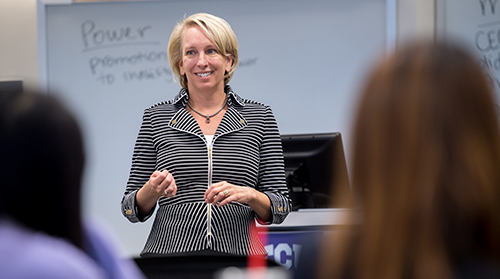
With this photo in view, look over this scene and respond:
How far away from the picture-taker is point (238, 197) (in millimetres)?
1390

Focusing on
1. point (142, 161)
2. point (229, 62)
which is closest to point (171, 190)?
point (142, 161)

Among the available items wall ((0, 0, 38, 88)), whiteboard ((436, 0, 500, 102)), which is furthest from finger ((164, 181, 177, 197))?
wall ((0, 0, 38, 88))

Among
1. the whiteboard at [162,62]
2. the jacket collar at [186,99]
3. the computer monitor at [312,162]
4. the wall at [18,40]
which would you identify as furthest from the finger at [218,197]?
the wall at [18,40]

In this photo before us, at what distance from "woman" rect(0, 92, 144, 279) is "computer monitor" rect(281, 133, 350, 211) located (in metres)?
1.53

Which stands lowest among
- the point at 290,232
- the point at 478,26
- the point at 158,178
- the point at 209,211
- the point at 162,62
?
the point at 290,232

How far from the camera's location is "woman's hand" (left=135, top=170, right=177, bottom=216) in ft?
4.39

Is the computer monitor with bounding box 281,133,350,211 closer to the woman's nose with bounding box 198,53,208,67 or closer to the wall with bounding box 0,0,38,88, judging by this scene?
the woman's nose with bounding box 198,53,208,67

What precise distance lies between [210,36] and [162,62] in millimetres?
1705

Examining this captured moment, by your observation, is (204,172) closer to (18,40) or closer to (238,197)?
(238,197)

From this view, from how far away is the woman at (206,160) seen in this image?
4.79ft

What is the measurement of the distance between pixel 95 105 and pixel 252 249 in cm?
202

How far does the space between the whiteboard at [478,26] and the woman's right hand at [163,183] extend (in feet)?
6.42

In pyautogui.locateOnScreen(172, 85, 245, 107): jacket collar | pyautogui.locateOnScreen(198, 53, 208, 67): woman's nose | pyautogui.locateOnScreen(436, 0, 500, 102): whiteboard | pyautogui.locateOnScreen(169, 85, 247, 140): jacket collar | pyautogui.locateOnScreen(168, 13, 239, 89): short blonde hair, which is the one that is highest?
pyautogui.locateOnScreen(436, 0, 500, 102): whiteboard

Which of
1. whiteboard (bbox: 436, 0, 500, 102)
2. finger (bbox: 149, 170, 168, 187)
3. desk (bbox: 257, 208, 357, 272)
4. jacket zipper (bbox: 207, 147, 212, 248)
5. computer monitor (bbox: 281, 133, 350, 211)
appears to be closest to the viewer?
finger (bbox: 149, 170, 168, 187)
